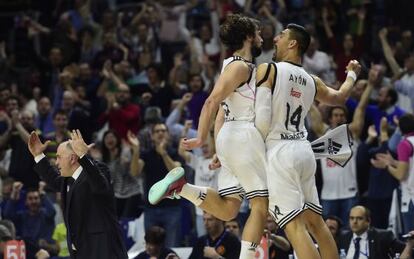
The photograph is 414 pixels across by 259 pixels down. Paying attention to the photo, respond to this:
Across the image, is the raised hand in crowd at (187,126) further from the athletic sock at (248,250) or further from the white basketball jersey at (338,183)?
the athletic sock at (248,250)

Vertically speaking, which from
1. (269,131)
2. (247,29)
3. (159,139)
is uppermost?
(247,29)

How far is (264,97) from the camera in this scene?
10289 mm

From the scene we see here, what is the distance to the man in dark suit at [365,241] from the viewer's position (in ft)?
42.9

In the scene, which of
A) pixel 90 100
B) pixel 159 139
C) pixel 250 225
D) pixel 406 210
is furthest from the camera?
pixel 90 100

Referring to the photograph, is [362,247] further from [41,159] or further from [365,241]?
[41,159]

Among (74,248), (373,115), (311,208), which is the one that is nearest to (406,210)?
(373,115)

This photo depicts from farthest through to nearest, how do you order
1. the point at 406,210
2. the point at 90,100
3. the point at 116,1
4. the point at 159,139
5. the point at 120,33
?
the point at 116,1, the point at 120,33, the point at 90,100, the point at 159,139, the point at 406,210

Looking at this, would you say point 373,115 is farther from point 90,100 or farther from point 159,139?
point 90,100

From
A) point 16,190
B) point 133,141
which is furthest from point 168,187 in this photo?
point 16,190

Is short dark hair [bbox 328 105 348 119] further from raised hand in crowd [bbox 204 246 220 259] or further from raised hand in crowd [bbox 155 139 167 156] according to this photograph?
raised hand in crowd [bbox 204 246 220 259]

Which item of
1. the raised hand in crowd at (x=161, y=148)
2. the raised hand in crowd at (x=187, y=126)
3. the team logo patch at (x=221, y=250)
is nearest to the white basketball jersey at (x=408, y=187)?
the team logo patch at (x=221, y=250)

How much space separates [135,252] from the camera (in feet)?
50.3

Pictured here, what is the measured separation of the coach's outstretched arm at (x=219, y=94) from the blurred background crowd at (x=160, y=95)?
4173 mm

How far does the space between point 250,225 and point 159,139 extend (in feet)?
20.4
